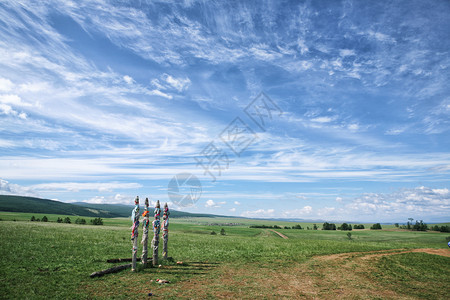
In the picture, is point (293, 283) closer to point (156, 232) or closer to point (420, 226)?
point (156, 232)

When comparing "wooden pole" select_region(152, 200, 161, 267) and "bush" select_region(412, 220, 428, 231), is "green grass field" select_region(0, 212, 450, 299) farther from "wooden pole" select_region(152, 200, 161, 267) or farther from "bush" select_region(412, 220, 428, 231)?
"bush" select_region(412, 220, 428, 231)

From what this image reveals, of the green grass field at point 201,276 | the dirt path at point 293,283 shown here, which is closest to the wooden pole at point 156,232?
the green grass field at point 201,276

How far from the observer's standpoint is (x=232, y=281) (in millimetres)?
17016

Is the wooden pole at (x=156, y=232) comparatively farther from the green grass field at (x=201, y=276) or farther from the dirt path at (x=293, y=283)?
the dirt path at (x=293, y=283)

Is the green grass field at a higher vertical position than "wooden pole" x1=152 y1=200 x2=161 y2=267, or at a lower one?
lower

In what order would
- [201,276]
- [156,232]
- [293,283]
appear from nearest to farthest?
[293,283], [201,276], [156,232]

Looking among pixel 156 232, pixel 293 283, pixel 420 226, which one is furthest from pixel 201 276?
pixel 420 226

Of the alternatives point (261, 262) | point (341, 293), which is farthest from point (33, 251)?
point (341, 293)

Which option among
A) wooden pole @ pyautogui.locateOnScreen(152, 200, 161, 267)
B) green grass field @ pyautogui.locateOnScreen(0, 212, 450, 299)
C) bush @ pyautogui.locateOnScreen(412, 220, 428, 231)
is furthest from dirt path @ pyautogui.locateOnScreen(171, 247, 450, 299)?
bush @ pyautogui.locateOnScreen(412, 220, 428, 231)

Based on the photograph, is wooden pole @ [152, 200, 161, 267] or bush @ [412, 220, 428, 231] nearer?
wooden pole @ [152, 200, 161, 267]

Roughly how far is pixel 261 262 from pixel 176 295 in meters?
12.7

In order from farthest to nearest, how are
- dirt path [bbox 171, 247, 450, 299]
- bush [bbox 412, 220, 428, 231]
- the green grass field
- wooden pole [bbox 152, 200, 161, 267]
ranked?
bush [bbox 412, 220, 428, 231], wooden pole [bbox 152, 200, 161, 267], dirt path [bbox 171, 247, 450, 299], the green grass field

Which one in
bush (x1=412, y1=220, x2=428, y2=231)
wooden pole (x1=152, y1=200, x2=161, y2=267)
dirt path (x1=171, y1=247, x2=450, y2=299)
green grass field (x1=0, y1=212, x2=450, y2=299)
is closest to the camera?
green grass field (x1=0, y1=212, x2=450, y2=299)

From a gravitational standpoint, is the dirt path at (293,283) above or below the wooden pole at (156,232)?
below
